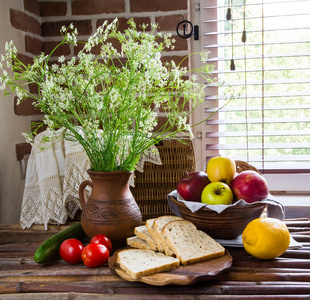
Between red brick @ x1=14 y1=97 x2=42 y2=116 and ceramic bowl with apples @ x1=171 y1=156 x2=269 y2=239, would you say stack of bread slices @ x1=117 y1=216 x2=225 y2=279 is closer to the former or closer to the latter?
ceramic bowl with apples @ x1=171 y1=156 x2=269 y2=239

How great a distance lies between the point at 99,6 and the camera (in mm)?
1841

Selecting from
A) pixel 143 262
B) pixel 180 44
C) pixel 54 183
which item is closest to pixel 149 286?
pixel 143 262

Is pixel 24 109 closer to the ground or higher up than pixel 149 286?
higher up

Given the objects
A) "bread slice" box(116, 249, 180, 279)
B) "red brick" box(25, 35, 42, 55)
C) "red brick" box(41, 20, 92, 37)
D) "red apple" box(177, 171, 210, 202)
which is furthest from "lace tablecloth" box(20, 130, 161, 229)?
"red brick" box(41, 20, 92, 37)

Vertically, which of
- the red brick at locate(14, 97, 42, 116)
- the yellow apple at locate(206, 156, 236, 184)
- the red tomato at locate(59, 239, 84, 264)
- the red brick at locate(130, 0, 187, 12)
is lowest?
the red tomato at locate(59, 239, 84, 264)

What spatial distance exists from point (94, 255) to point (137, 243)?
0.42ft

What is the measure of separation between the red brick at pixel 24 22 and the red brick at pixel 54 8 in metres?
0.08

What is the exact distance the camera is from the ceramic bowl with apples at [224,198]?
3.40 ft

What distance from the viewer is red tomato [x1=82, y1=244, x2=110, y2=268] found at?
3.11 feet

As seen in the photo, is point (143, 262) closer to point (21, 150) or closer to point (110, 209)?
point (110, 209)

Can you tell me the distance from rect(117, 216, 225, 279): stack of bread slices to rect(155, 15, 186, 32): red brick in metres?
1.03

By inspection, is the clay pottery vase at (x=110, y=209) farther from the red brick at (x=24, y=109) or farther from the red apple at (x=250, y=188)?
the red brick at (x=24, y=109)

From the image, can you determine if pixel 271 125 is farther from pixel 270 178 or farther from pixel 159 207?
pixel 159 207

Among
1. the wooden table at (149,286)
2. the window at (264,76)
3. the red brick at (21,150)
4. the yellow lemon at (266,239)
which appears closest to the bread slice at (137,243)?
the wooden table at (149,286)
